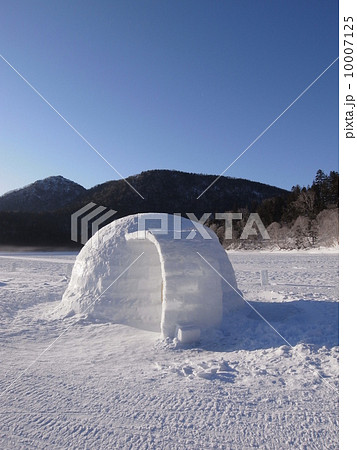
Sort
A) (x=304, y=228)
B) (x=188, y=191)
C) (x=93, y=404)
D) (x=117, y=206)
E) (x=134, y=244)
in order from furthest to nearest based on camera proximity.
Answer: (x=188, y=191), (x=117, y=206), (x=304, y=228), (x=134, y=244), (x=93, y=404)

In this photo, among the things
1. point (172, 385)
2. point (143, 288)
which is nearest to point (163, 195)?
point (143, 288)

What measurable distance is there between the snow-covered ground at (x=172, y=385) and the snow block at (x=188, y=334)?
0.16m

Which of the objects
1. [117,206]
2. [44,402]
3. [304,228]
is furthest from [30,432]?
[117,206]

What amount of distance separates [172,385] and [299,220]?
3247cm

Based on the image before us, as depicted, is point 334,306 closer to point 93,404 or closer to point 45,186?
point 93,404

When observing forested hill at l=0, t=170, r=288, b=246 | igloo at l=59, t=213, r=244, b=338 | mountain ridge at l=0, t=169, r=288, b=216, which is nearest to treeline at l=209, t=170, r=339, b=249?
forested hill at l=0, t=170, r=288, b=246

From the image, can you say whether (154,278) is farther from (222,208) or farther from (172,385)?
(222,208)

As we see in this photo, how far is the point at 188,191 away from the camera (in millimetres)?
66312

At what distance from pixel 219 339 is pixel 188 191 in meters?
61.6

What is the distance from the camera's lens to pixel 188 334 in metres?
5.29

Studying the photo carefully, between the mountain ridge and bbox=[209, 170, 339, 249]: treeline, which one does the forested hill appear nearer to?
the mountain ridge

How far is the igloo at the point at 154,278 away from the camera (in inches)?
226

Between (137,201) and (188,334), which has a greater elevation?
(137,201)

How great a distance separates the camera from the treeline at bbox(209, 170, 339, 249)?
29844 mm
